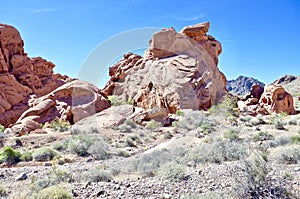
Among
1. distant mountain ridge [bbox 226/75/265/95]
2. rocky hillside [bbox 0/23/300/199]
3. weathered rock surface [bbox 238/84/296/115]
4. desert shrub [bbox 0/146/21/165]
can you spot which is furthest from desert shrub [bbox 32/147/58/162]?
distant mountain ridge [bbox 226/75/265/95]

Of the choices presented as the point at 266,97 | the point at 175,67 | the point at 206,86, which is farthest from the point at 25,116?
the point at 266,97

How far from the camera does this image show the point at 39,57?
35.5 m

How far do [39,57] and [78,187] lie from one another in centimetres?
3389

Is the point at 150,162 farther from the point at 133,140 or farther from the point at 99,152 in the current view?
the point at 133,140

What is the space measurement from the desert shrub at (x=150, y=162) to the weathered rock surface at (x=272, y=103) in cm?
1924

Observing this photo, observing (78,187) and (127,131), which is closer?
(78,187)

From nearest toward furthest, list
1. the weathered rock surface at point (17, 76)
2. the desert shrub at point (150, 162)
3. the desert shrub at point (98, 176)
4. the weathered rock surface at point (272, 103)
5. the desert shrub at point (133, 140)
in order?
the desert shrub at point (98, 176) < the desert shrub at point (150, 162) < the desert shrub at point (133, 140) < the weathered rock surface at point (272, 103) < the weathered rock surface at point (17, 76)

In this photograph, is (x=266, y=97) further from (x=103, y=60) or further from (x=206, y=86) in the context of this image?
(x=103, y=60)

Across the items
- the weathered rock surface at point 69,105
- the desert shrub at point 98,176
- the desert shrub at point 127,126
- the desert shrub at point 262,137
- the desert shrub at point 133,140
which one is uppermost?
the weathered rock surface at point 69,105

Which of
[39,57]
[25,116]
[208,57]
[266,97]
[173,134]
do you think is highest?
[39,57]

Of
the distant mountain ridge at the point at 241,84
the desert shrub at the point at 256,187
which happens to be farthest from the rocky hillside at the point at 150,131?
the distant mountain ridge at the point at 241,84

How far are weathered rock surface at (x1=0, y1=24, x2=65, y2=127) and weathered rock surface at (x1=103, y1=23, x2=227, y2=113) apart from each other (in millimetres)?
8825

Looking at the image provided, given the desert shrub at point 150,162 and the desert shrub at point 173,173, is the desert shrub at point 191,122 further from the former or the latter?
the desert shrub at point 173,173

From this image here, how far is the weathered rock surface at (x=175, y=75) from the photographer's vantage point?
2505cm
